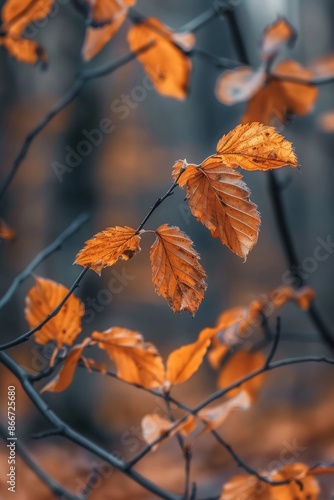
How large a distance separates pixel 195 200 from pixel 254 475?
33cm

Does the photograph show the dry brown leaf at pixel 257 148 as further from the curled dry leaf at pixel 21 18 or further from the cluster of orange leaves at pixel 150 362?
the curled dry leaf at pixel 21 18

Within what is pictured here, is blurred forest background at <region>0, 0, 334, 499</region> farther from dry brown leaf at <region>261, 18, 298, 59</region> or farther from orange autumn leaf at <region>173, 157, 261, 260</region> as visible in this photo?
orange autumn leaf at <region>173, 157, 261, 260</region>

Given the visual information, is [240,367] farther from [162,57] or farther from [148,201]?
[148,201]

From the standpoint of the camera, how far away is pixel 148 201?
295 centimetres

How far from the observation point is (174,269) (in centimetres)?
42

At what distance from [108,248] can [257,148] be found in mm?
126

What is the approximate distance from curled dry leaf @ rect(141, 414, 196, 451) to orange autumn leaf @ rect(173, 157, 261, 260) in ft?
0.76

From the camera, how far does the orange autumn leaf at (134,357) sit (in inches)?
22.4

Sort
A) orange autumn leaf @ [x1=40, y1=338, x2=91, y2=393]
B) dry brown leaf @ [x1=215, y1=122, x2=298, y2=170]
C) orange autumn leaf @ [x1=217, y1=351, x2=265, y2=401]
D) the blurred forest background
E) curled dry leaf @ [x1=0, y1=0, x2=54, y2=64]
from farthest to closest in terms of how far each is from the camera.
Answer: the blurred forest background → orange autumn leaf @ [x1=217, y1=351, x2=265, y2=401] → curled dry leaf @ [x1=0, y1=0, x2=54, y2=64] → orange autumn leaf @ [x1=40, y1=338, x2=91, y2=393] → dry brown leaf @ [x1=215, y1=122, x2=298, y2=170]

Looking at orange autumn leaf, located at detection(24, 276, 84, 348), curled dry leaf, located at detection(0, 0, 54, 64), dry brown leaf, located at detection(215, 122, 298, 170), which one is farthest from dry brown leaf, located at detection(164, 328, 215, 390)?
curled dry leaf, located at detection(0, 0, 54, 64)

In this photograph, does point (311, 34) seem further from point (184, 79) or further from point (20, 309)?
point (184, 79)

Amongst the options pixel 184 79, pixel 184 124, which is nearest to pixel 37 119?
pixel 184 124

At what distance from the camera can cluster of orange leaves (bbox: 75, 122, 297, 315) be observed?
38cm

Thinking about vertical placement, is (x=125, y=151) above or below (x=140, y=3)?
below
